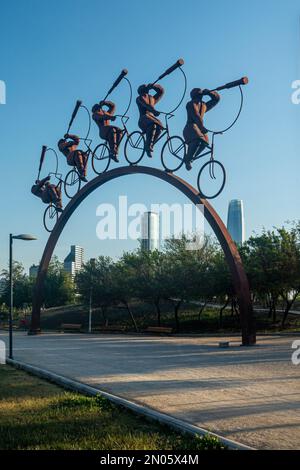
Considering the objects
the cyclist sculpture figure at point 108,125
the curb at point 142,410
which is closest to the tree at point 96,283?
the cyclist sculpture figure at point 108,125

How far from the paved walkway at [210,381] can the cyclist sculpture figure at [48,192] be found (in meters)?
15.3

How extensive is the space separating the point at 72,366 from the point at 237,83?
1307 centimetres

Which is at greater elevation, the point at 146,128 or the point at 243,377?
the point at 146,128

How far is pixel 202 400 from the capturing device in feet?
31.7

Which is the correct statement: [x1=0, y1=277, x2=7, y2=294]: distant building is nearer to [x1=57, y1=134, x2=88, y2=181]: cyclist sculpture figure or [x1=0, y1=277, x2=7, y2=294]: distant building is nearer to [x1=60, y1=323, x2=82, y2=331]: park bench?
[x1=60, y1=323, x2=82, y2=331]: park bench

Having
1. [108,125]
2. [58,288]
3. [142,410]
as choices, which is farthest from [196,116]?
[58,288]

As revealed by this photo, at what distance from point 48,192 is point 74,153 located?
454 centimetres

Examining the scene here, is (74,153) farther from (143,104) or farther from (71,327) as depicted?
(71,327)

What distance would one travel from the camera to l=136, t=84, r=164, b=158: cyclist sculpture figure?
23734 millimetres

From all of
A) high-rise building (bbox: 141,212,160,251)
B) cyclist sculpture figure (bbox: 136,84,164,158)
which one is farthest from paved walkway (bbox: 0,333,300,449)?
high-rise building (bbox: 141,212,160,251)

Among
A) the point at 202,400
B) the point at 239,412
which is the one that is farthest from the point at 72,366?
the point at 239,412

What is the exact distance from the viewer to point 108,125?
90.2 feet

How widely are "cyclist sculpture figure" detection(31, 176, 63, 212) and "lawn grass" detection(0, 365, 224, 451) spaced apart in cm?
2508

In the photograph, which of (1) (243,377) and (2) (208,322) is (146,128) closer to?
(1) (243,377)
